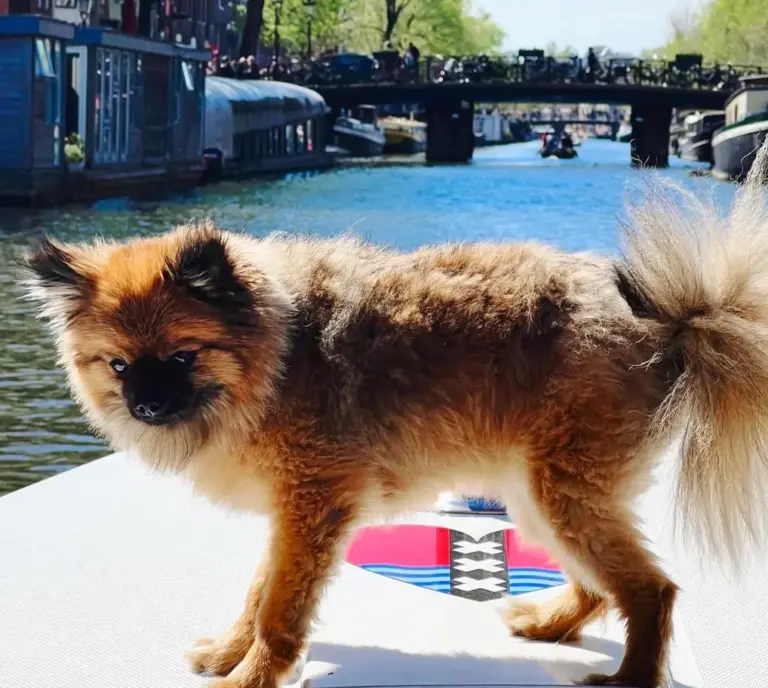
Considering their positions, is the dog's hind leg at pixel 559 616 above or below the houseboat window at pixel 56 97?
below

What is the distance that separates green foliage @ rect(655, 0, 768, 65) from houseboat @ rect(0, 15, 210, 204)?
92.0 ft

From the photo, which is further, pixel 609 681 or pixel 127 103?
pixel 127 103

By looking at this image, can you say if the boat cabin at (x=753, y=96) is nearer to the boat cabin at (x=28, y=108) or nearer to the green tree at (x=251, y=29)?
the green tree at (x=251, y=29)

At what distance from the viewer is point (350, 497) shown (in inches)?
105

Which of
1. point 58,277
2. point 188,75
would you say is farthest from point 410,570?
point 188,75

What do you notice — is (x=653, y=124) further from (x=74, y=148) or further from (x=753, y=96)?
(x=74, y=148)

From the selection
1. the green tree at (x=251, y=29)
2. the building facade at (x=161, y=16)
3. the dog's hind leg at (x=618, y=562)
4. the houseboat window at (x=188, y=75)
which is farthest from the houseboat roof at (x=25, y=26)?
the green tree at (x=251, y=29)

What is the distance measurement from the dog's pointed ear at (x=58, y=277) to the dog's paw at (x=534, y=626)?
1.20 meters

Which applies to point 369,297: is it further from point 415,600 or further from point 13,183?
point 13,183

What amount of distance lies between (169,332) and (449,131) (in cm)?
5155

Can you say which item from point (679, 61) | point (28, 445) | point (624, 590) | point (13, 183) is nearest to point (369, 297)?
point (624, 590)

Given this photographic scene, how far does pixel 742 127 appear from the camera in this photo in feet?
115

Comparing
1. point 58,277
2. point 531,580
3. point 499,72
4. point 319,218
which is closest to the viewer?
point 58,277

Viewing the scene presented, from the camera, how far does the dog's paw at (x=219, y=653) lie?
2.76m
